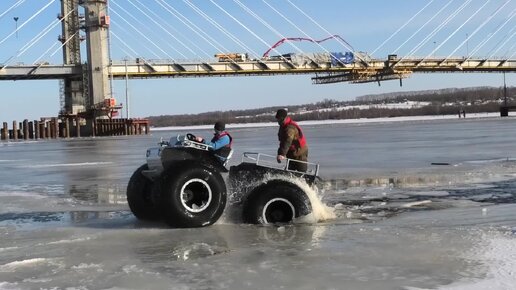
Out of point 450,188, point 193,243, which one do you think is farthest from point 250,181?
point 450,188

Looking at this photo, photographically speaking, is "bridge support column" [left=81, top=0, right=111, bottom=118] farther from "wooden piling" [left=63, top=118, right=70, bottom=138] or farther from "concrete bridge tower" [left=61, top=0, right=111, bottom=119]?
"wooden piling" [left=63, top=118, right=70, bottom=138]

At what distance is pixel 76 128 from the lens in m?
64.5

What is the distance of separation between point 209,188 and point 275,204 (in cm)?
92

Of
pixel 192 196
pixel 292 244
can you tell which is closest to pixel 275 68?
pixel 192 196

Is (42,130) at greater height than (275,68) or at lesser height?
lesser

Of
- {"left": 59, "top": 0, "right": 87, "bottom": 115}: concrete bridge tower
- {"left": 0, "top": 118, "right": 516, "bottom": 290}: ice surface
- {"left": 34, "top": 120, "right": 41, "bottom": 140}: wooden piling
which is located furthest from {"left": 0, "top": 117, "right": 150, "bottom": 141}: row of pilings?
{"left": 0, "top": 118, "right": 516, "bottom": 290}: ice surface

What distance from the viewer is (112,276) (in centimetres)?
552

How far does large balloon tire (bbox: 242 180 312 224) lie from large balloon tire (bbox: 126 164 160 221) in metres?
1.42

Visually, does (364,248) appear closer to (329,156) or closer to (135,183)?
(135,183)

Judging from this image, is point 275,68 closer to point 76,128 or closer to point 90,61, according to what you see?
point 90,61

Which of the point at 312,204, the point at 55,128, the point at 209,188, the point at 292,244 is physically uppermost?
the point at 55,128

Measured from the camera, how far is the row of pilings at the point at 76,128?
63.6 metres

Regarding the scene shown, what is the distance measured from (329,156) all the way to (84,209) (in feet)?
38.9

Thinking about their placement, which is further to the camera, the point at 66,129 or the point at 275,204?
the point at 66,129
